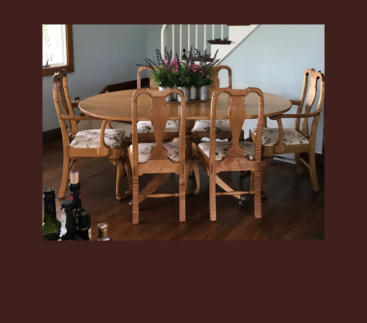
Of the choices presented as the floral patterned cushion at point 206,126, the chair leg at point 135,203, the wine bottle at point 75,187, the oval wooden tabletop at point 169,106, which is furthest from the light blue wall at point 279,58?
the wine bottle at point 75,187

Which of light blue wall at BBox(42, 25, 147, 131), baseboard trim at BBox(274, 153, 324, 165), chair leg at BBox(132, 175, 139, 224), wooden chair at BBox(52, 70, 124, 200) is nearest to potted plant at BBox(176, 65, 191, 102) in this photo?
wooden chair at BBox(52, 70, 124, 200)

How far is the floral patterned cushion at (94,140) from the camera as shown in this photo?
151 inches

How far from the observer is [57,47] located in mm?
5805

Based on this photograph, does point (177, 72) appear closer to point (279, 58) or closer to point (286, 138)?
point (286, 138)

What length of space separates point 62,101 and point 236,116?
1485 mm

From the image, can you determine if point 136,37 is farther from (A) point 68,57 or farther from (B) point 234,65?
(B) point 234,65

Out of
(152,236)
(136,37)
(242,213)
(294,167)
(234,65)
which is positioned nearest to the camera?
(152,236)

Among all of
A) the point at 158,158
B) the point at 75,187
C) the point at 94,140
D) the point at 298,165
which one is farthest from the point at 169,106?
the point at 75,187

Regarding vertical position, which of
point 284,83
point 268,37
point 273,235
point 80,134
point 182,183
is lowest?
point 273,235

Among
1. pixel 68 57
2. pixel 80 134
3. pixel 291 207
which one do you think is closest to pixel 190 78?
pixel 80 134

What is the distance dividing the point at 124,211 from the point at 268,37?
2.27 metres

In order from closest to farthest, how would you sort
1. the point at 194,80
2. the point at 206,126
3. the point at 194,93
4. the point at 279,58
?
1. the point at 194,80
2. the point at 194,93
3. the point at 206,126
4. the point at 279,58

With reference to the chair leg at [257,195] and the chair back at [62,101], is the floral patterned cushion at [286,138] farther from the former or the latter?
the chair back at [62,101]

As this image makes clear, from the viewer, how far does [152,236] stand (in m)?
3.43
